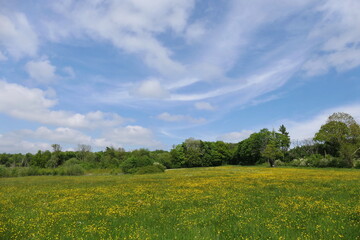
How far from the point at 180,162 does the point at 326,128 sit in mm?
62024

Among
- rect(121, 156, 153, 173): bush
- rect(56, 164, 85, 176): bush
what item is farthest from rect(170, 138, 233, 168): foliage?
rect(56, 164, 85, 176): bush

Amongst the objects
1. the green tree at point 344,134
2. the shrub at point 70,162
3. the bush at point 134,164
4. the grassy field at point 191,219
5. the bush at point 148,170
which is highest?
the green tree at point 344,134

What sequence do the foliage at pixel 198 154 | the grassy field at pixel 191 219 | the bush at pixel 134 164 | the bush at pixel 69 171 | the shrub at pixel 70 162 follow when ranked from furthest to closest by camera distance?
the foliage at pixel 198 154
the shrub at pixel 70 162
the bush at pixel 69 171
the bush at pixel 134 164
the grassy field at pixel 191 219

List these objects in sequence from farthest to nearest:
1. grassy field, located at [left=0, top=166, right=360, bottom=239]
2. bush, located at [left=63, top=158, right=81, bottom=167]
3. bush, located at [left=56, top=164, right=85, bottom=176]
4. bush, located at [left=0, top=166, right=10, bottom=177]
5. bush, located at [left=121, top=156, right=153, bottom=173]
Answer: bush, located at [left=63, top=158, right=81, bottom=167] → bush, located at [left=56, top=164, right=85, bottom=176] → bush, located at [left=0, top=166, right=10, bottom=177] → bush, located at [left=121, top=156, right=153, bottom=173] → grassy field, located at [left=0, top=166, right=360, bottom=239]

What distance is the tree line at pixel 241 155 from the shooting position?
60.2 metres

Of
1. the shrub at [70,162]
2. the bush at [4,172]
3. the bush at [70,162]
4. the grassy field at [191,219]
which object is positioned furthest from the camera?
the shrub at [70,162]

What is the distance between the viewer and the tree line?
60.2 m

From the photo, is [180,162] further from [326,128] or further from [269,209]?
[269,209]

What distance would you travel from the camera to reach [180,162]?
107938mm

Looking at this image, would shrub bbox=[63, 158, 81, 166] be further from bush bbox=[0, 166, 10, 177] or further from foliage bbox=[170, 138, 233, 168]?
foliage bbox=[170, 138, 233, 168]

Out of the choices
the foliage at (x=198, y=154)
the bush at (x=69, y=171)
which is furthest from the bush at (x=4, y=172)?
the foliage at (x=198, y=154)

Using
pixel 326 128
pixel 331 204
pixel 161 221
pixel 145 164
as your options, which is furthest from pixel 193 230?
pixel 326 128

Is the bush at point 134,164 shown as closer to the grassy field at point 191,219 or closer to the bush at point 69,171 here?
the bush at point 69,171

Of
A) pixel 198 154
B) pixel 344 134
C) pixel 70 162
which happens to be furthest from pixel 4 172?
pixel 344 134
